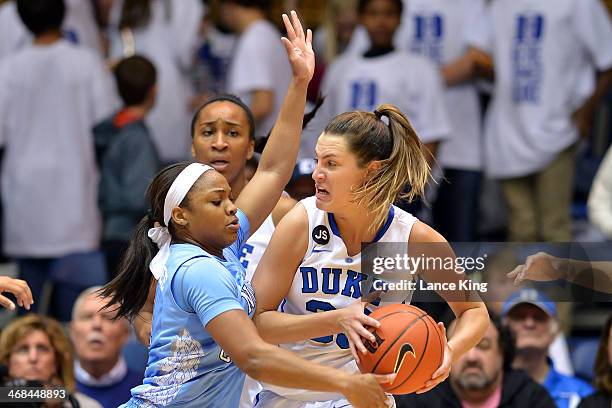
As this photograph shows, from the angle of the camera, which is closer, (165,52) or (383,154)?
(383,154)

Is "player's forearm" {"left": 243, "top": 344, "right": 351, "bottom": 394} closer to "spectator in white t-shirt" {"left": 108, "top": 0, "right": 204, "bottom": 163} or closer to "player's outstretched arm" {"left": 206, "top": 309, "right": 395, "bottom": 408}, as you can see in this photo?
"player's outstretched arm" {"left": 206, "top": 309, "right": 395, "bottom": 408}

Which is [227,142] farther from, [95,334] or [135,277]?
[95,334]

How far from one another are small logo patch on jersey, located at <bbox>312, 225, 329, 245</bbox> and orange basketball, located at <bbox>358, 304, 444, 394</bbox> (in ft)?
1.50

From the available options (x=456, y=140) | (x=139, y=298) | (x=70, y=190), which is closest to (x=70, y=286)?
(x=70, y=190)

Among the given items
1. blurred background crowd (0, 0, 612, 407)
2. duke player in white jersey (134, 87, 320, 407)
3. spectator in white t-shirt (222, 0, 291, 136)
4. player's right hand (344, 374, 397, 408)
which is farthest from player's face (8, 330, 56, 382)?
player's right hand (344, 374, 397, 408)

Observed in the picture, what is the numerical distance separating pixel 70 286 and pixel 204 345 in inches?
160

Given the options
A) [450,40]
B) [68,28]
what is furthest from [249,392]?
[68,28]

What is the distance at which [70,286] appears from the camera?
8898mm

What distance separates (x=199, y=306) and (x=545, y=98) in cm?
506

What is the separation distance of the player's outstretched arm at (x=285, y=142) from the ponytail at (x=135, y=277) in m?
0.55

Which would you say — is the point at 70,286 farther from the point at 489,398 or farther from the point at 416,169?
the point at 416,169

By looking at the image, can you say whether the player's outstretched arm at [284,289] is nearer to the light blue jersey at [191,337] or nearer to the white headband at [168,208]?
the light blue jersey at [191,337]

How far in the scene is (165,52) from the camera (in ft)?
32.7

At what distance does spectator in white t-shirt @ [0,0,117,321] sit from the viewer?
9.22 meters
